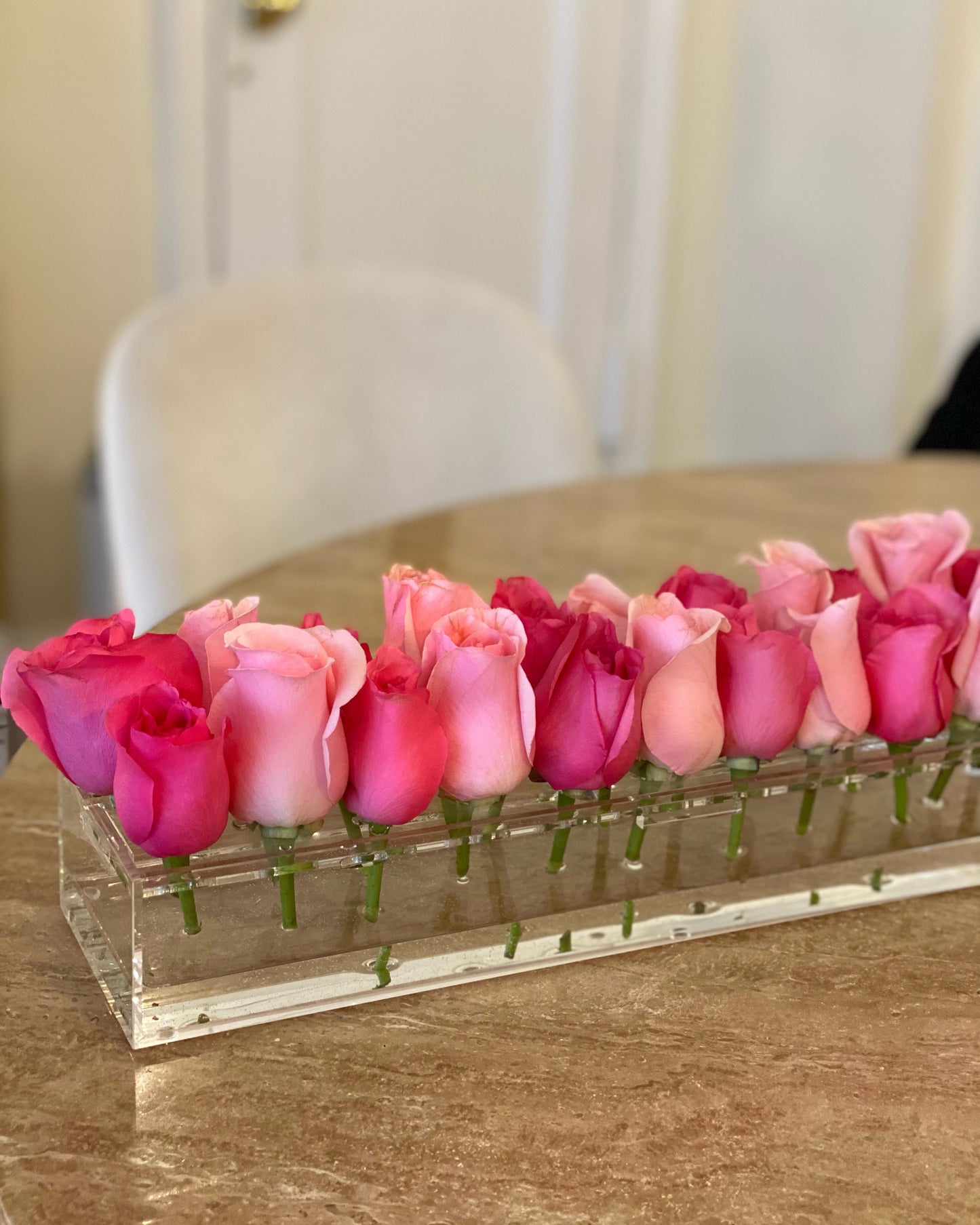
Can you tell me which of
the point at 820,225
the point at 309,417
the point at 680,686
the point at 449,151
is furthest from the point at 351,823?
the point at 820,225

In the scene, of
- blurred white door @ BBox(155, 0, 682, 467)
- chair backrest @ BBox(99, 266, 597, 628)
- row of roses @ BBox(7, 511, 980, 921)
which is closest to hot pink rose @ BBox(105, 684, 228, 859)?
row of roses @ BBox(7, 511, 980, 921)

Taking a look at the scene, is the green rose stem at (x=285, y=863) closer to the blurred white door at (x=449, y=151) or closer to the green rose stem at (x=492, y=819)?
the green rose stem at (x=492, y=819)

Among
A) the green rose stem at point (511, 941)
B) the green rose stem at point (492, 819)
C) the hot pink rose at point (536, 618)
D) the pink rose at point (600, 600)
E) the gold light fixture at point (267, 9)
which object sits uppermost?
the gold light fixture at point (267, 9)

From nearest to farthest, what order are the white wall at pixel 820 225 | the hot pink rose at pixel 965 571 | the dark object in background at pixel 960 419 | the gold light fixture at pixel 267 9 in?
the hot pink rose at pixel 965 571
the dark object in background at pixel 960 419
the gold light fixture at pixel 267 9
the white wall at pixel 820 225

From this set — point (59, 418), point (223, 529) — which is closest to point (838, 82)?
point (59, 418)

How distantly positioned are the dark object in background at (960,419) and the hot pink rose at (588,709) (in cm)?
157

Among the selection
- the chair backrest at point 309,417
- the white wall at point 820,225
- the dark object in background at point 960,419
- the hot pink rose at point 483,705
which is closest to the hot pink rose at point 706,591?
the hot pink rose at point 483,705

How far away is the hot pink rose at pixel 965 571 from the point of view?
626 millimetres

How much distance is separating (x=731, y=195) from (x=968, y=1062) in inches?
114

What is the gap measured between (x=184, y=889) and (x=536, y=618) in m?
0.17

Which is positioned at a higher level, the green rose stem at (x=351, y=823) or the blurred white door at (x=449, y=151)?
the blurred white door at (x=449, y=151)

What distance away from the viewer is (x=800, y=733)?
56cm

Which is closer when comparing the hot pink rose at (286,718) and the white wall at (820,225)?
the hot pink rose at (286,718)

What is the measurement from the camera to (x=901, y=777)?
60 cm
